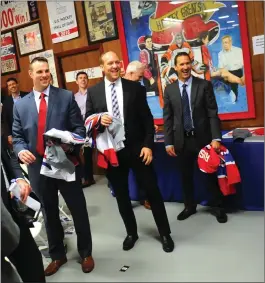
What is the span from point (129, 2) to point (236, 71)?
1220 millimetres

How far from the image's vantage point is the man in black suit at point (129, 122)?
6.25ft

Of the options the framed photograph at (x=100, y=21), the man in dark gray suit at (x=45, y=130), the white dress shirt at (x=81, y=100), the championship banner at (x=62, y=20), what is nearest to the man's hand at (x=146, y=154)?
the man in dark gray suit at (x=45, y=130)

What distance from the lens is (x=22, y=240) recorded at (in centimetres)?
123

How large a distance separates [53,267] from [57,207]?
34 cm

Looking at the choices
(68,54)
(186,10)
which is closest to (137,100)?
(186,10)

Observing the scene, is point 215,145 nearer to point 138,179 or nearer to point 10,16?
point 138,179

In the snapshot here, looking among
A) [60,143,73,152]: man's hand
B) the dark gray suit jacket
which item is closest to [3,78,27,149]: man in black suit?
→ the dark gray suit jacket

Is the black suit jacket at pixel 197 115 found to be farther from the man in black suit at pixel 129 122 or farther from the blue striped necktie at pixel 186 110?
the man in black suit at pixel 129 122

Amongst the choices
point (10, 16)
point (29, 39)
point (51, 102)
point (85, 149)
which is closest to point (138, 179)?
point (51, 102)

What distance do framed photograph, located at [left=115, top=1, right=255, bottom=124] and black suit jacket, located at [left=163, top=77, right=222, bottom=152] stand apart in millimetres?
673

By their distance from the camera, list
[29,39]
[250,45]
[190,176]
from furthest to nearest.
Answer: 1. [29,39]
2. [250,45]
3. [190,176]

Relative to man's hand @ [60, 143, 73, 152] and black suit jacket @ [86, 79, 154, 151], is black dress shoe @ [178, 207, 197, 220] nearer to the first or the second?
black suit jacket @ [86, 79, 154, 151]

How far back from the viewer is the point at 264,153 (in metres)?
2.21

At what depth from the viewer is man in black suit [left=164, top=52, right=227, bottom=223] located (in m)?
2.24
